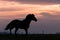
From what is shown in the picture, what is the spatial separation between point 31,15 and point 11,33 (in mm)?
3497

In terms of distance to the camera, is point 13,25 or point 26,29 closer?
point 26,29

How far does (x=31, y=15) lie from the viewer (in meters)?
21.1

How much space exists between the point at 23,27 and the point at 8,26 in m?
2.96

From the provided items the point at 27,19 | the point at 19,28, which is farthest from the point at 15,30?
the point at 27,19

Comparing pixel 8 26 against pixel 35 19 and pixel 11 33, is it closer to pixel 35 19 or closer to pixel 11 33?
pixel 11 33

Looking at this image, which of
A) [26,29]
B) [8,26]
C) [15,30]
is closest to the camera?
[26,29]

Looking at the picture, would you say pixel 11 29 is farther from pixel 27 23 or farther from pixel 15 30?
pixel 27 23

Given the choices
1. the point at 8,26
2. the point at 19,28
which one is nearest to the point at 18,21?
the point at 19,28

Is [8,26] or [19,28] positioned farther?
[8,26]

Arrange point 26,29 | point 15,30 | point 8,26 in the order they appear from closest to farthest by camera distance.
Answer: point 26,29
point 15,30
point 8,26

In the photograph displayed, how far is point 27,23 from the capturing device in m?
20.7

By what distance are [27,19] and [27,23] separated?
1.18ft

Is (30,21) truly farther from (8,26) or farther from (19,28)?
(8,26)

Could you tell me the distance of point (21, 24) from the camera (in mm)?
21281
